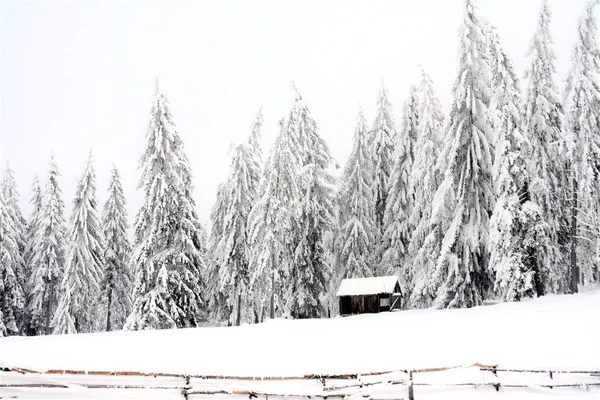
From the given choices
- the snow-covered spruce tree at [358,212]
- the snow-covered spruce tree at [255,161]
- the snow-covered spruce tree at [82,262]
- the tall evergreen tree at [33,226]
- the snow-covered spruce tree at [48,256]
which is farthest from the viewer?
the tall evergreen tree at [33,226]

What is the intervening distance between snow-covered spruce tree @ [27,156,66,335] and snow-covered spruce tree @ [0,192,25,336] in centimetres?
120

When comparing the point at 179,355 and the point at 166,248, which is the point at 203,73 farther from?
the point at 179,355

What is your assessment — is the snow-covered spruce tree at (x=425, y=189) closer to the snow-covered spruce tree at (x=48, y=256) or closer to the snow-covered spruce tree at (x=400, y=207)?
the snow-covered spruce tree at (x=400, y=207)

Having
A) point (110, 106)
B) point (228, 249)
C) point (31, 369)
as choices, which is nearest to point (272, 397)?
point (31, 369)

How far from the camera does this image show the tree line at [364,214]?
27.8 m

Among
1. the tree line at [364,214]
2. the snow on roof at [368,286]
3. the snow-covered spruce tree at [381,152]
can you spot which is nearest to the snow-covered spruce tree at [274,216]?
the tree line at [364,214]

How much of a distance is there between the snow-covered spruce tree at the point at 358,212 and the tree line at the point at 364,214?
0.51 feet

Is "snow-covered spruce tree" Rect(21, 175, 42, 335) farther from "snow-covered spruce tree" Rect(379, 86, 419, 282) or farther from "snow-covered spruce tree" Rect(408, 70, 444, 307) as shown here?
"snow-covered spruce tree" Rect(408, 70, 444, 307)

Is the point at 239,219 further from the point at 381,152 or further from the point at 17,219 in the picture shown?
the point at 17,219

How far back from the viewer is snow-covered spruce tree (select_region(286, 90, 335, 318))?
3538 cm

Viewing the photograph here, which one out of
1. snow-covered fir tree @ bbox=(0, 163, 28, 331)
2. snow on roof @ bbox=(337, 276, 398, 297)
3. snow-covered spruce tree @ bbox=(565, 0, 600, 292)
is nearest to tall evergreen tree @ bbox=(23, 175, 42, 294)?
snow-covered fir tree @ bbox=(0, 163, 28, 331)

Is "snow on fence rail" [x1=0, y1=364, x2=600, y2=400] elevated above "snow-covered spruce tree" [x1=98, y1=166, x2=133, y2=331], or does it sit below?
below

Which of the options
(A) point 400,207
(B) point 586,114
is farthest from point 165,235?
(B) point 586,114

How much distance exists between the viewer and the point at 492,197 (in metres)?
28.6
